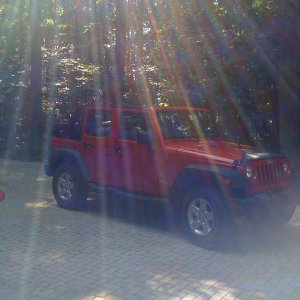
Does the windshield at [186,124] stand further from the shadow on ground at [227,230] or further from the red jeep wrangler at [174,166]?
the shadow on ground at [227,230]

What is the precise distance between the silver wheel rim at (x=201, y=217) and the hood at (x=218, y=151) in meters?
0.60

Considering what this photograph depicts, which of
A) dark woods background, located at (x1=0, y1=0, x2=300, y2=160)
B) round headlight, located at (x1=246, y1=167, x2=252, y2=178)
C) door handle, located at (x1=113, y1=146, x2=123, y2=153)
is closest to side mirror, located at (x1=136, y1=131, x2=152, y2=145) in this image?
door handle, located at (x1=113, y1=146, x2=123, y2=153)

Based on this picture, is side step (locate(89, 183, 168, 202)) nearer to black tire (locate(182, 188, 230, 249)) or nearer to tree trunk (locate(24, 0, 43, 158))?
black tire (locate(182, 188, 230, 249))

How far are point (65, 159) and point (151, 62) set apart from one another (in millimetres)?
5802

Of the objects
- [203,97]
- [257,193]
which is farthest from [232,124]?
[257,193]

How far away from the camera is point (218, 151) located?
26.7 ft

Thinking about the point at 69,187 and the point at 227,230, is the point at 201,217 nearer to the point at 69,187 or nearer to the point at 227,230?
the point at 227,230

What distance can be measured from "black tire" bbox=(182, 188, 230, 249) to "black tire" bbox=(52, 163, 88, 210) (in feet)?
7.96

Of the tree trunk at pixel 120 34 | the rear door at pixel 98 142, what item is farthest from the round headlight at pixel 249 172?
the tree trunk at pixel 120 34

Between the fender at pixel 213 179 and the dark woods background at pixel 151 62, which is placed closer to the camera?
the fender at pixel 213 179

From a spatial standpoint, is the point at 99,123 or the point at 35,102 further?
the point at 35,102

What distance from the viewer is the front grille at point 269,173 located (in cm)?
770

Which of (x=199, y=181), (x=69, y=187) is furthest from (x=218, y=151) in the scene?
(x=69, y=187)

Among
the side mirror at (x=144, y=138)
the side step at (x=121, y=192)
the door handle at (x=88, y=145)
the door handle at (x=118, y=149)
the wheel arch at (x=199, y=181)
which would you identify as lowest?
the side step at (x=121, y=192)
